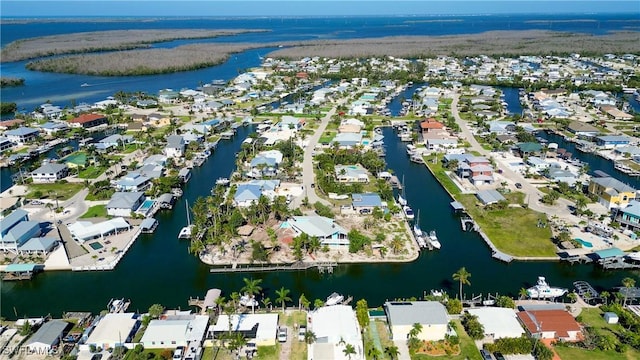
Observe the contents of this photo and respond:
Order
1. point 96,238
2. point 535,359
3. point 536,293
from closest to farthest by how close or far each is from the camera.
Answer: point 535,359 → point 536,293 → point 96,238

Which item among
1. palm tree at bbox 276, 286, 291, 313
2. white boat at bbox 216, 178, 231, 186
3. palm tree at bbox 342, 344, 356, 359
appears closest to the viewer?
palm tree at bbox 342, 344, 356, 359

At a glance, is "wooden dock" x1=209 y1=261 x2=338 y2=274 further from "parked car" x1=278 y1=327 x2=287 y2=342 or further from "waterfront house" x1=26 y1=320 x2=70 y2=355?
"waterfront house" x1=26 y1=320 x2=70 y2=355

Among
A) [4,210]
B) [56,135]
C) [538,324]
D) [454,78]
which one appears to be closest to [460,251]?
[538,324]

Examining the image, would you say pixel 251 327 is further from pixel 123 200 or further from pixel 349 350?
pixel 123 200

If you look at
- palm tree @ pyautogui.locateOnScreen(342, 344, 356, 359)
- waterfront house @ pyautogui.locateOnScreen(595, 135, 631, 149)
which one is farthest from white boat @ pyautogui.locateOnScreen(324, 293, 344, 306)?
waterfront house @ pyautogui.locateOnScreen(595, 135, 631, 149)

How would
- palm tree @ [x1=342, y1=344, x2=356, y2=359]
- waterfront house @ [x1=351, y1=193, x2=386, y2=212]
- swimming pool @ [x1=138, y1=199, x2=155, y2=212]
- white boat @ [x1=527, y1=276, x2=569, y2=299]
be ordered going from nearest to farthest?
palm tree @ [x1=342, y1=344, x2=356, y2=359] → white boat @ [x1=527, y1=276, x2=569, y2=299] → waterfront house @ [x1=351, y1=193, x2=386, y2=212] → swimming pool @ [x1=138, y1=199, x2=155, y2=212]

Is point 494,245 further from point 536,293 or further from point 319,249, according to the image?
point 319,249
